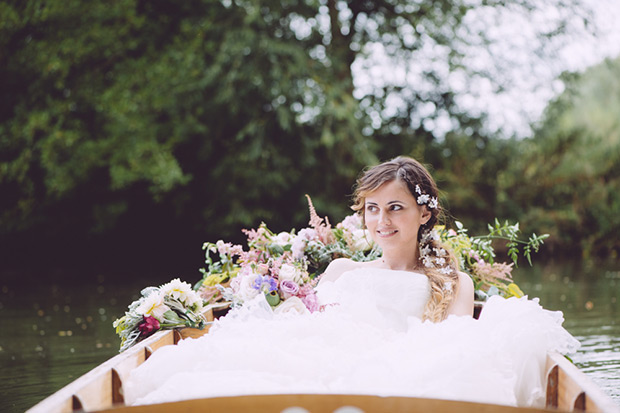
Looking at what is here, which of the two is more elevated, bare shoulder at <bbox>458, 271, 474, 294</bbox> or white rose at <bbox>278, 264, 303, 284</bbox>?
white rose at <bbox>278, 264, 303, 284</bbox>

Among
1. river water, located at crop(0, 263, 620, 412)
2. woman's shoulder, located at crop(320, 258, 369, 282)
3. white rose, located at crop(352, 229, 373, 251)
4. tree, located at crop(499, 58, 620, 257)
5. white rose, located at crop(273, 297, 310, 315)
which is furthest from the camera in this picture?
tree, located at crop(499, 58, 620, 257)

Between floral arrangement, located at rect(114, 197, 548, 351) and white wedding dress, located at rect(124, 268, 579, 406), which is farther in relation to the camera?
floral arrangement, located at rect(114, 197, 548, 351)

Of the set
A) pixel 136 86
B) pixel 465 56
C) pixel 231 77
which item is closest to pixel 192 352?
pixel 231 77

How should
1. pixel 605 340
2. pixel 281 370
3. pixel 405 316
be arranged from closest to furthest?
pixel 281 370
pixel 405 316
pixel 605 340

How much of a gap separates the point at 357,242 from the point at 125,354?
2.36m

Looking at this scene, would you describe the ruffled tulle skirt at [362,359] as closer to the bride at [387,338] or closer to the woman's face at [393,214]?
the bride at [387,338]

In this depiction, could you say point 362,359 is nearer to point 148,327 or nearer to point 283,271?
point 283,271

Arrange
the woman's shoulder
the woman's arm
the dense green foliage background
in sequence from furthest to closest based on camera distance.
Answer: the dense green foliage background
the woman's shoulder
the woman's arm

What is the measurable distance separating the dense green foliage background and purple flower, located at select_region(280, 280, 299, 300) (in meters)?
10.3

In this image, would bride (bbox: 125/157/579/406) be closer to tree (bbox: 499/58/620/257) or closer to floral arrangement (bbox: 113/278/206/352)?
floral arrangement (bbox: 113/278/206/352)

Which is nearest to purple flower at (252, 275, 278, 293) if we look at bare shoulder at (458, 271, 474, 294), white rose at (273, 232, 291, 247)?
bare shoulder at (458, 271, 474, 294)

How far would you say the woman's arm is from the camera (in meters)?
3.18

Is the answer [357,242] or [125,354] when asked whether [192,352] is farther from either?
[357,242]

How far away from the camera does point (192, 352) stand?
2521mm
